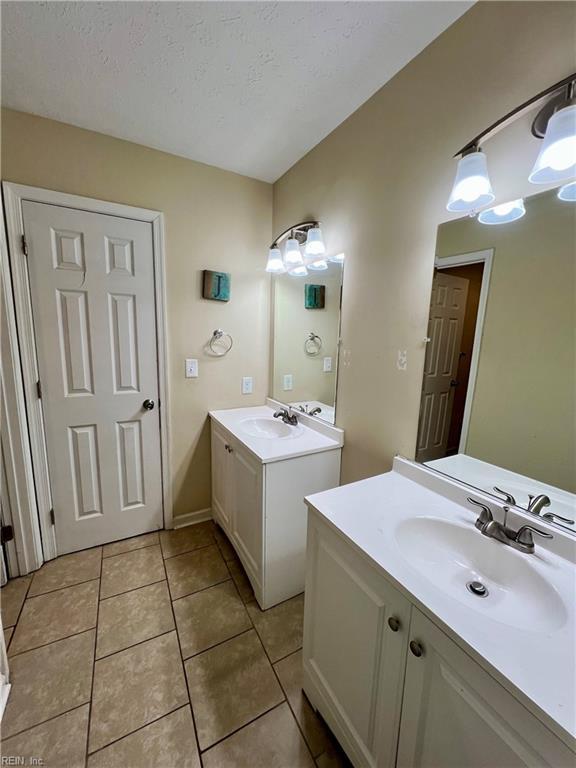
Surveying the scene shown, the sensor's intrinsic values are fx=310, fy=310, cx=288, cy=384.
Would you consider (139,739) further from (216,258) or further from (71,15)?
(71,15)

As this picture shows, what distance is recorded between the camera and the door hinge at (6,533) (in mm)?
1699

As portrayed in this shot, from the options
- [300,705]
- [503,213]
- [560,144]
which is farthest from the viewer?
[300,705]

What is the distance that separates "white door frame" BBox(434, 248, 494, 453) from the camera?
1079mm

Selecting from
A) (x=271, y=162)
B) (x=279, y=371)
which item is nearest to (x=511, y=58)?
(x=271, y=162)

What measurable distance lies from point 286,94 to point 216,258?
974mm

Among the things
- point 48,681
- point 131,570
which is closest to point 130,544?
point 131,570

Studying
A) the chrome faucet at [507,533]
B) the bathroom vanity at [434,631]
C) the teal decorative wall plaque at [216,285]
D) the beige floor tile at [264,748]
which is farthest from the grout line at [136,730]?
the teal decorative wall plaque at [216,285]

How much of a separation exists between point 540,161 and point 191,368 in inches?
76.3

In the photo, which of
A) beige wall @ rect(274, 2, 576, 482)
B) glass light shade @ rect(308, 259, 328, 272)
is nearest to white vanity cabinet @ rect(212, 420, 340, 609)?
beige wall @ rect(274, 2, 576, 482)

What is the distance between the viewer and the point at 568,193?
2.85ft

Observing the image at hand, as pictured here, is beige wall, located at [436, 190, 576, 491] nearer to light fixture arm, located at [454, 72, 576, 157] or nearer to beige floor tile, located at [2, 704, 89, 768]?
light fixture arm, located at [454, 72, 576, 157]

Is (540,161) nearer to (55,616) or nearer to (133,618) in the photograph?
(133,618)

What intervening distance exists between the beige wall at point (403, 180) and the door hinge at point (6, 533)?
189 cm

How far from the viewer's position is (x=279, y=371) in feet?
7.67
